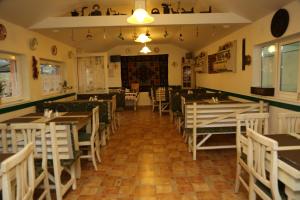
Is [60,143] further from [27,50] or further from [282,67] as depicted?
[282,67]

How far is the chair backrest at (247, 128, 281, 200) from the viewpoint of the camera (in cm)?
155

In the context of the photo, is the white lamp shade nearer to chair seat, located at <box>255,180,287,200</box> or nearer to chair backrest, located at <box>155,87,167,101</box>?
chair seat, located at <box>255,180,287,200</box>

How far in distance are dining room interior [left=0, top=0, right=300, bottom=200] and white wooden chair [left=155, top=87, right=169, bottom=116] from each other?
1100 mm

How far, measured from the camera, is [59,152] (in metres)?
2.55

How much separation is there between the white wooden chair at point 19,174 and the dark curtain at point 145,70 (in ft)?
25.8

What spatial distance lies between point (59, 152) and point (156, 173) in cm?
127

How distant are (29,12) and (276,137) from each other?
3637mm

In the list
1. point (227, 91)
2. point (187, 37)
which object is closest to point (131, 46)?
point (187, 37)

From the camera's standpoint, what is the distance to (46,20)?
402 centimetres

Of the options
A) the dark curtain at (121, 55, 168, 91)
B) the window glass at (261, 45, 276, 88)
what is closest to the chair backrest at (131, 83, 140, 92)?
the dark curtain at (121, 55, 168, 91)

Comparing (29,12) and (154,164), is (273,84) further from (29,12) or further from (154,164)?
(29,12)

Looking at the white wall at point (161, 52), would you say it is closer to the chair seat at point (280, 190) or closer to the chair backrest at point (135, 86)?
the chair backrest at point (135, 86)

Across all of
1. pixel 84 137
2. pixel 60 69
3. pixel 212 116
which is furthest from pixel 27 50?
pixel 212 116

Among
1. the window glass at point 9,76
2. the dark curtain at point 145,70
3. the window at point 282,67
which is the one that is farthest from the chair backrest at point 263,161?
the dark curtain at point 145,70
